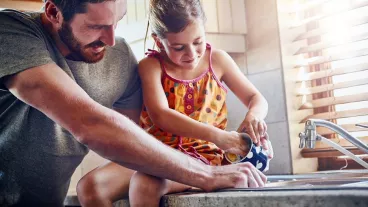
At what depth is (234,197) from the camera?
3.42 ft

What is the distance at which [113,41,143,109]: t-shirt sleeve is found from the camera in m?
1.61

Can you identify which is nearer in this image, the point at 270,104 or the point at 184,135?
the point at 184,135

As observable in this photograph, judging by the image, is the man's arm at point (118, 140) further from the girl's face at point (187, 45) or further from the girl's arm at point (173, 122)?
the girl's face at point (187, 45)

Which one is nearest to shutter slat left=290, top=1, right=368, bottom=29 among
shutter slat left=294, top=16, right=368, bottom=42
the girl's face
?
shutter slat left=294, top=16, right=368, bottom=42

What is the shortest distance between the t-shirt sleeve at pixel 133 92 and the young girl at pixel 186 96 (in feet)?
0.13

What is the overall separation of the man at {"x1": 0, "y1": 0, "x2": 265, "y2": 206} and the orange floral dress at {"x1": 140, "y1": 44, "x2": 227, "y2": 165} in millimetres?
133

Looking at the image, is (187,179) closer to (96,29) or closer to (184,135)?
(184,135)

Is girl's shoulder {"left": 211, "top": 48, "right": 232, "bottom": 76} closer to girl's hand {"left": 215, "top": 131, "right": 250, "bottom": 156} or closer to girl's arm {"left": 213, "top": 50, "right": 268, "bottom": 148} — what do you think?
girl's arm {"left": 213, "top": 50, "right": 268, "bottom": 148}

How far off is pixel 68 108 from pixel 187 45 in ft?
1.32

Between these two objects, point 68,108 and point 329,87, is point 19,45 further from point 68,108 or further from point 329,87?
point 329,87

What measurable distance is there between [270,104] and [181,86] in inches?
27.8

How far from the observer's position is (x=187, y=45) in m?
1.46

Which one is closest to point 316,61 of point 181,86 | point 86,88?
point 181,86

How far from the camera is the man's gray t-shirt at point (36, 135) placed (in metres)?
1.40
